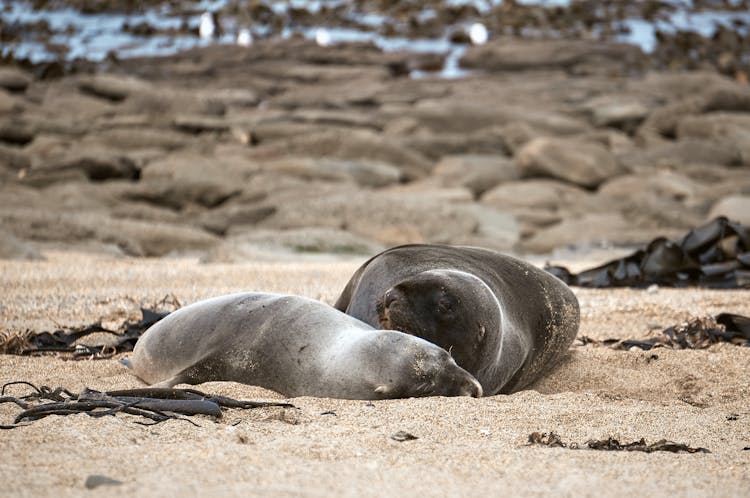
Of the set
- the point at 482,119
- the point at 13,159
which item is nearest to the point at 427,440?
the point at 13,159

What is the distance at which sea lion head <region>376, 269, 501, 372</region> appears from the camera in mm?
3383

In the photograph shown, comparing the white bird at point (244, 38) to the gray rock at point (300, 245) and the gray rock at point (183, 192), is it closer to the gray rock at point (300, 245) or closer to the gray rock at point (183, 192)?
the gray rock at point (183, 192)

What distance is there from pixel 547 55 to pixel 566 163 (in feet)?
42.1

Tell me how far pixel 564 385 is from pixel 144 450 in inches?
82.3

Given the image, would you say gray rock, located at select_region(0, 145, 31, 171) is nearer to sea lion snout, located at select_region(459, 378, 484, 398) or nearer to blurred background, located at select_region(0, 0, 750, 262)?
blurred background, located at select_region(0, 0, 750, 262)

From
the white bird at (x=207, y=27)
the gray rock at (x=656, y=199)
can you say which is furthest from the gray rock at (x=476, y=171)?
the white bird at (x=207, y=27)

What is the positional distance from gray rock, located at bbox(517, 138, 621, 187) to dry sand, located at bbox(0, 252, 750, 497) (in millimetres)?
11246

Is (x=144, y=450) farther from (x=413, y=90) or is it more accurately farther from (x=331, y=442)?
(x=413, y=90)

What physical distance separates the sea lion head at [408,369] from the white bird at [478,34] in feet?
91.8

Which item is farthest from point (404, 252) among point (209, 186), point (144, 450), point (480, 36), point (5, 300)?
point (480, 36)

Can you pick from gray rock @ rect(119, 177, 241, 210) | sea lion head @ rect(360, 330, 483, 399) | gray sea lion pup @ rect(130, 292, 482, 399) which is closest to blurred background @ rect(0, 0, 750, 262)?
gray rock @ rect(119, 177, 241, 210)

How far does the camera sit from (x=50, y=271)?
700 cm

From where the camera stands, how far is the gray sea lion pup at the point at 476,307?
11.1ft

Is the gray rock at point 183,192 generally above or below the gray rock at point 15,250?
below
